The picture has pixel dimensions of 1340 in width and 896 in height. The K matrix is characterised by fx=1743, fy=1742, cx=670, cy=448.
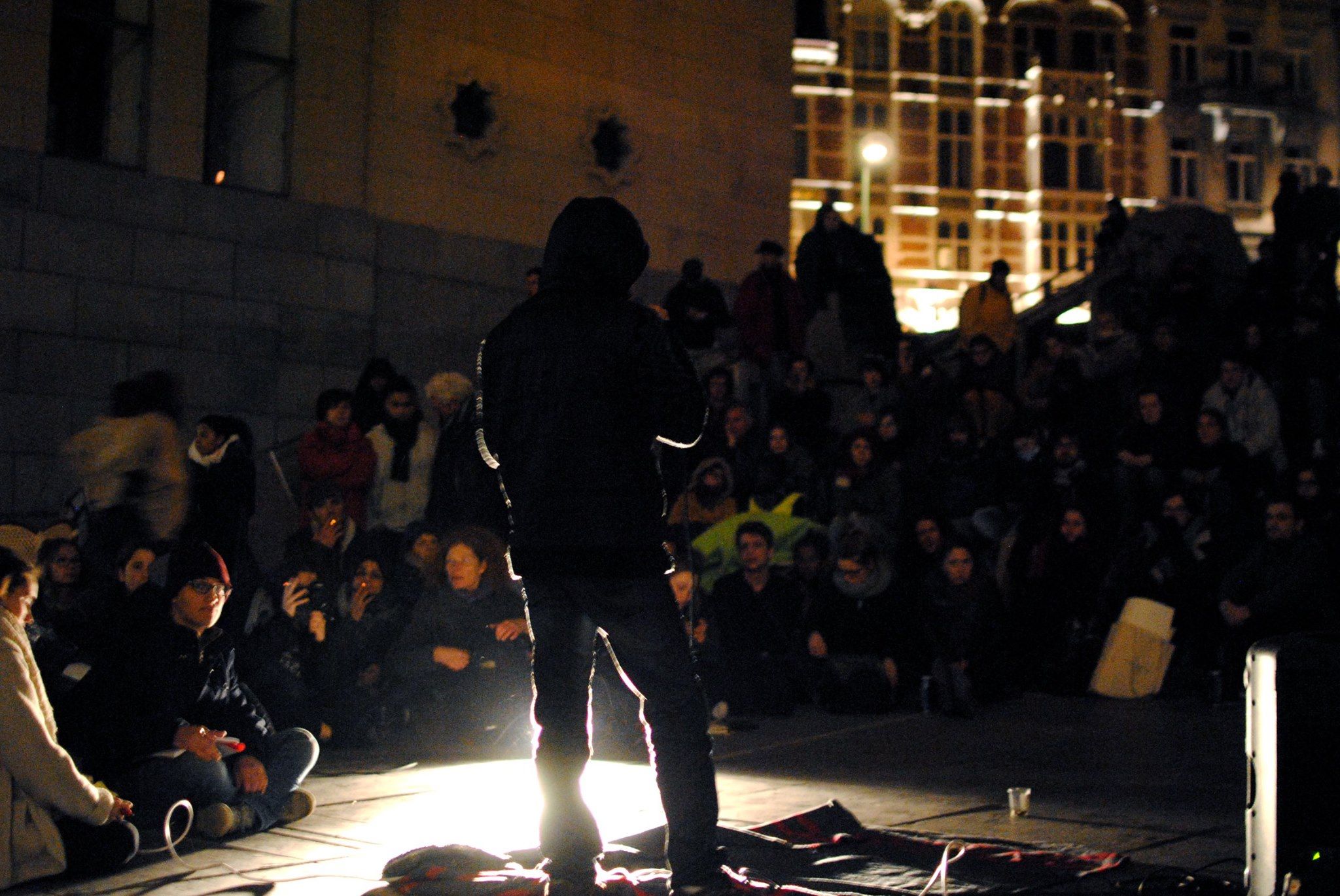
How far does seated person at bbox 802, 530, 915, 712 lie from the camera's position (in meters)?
10.5

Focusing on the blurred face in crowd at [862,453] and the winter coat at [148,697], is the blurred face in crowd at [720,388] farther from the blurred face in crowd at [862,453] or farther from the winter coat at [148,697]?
the winter coat at [148,697]

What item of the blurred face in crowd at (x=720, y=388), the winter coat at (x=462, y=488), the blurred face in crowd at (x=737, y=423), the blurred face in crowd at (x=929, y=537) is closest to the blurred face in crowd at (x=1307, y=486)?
the blurred face in crowd at (x=929, y=537)

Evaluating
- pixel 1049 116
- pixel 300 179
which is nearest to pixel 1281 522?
pixel 300 179

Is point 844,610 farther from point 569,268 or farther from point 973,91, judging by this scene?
point 973,91

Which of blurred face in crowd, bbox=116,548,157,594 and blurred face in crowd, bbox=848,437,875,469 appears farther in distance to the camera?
blurred face in crowd, bbox=848,437,875,469

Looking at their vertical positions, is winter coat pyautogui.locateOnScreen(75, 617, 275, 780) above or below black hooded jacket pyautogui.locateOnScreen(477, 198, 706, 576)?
below

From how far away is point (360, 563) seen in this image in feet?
33.6

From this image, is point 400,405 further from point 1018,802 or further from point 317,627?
point 1018,802

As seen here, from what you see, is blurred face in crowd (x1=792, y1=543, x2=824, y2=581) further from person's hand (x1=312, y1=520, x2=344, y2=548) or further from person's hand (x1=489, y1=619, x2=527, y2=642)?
person's hand (x1=312, y1=520, x2=344, y2=548)

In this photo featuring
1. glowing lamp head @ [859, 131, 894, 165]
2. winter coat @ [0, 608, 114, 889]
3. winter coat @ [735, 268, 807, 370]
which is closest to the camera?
winter coat @ [0, 608, 114, 889]

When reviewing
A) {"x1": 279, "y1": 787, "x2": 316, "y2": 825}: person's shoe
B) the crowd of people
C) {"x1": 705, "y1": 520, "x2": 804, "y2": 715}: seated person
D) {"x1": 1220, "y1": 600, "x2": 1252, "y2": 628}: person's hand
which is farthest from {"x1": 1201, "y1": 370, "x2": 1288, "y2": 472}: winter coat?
{"x1": 279, "y1": 787, "x2": 316, "y2": 825}: person's shoe

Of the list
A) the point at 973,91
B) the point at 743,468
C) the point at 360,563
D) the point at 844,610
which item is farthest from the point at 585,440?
the point at 973,91

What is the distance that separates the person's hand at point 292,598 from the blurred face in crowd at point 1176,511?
5.73m

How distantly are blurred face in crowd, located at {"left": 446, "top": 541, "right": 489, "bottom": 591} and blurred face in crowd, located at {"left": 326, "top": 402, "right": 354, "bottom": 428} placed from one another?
8.37 feet
